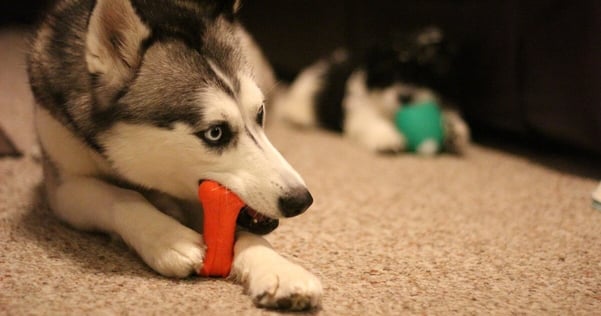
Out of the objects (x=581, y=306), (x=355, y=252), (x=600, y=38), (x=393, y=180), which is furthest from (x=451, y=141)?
(x=581, y=306)

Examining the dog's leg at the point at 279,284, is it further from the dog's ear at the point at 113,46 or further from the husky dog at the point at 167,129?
the dog's ear at the point at 113,46

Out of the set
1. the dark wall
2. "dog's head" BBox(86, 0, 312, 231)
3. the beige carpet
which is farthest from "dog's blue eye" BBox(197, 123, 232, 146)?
the dark wall

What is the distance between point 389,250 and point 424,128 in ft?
4.54

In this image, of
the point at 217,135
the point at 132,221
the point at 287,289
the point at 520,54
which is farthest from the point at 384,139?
the point at 287,289

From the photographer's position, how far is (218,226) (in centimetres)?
151

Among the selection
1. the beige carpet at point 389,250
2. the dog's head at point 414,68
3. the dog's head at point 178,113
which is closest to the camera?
the beige carpet at point 389,250

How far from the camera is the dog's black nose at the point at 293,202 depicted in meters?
1.48

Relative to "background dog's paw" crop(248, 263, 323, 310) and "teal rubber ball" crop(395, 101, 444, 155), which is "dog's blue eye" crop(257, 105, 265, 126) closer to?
"background dog's paw" crop(248, 263, 323, 310)

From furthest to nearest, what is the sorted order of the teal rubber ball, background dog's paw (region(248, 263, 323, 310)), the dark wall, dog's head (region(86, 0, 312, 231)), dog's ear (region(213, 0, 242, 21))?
the teal rubber ball < the dark wall < dog's ear (region(213, 0, 242, 21)) < dog's head (region(86, 0, 312, 231)) < background dog's paw (region(248, 263, 323, 310))

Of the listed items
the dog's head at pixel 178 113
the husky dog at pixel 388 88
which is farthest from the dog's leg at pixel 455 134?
the dog's head at pixel 178 113

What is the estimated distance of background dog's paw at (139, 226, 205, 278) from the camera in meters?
1.46

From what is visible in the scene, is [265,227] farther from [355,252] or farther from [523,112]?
[523,112]

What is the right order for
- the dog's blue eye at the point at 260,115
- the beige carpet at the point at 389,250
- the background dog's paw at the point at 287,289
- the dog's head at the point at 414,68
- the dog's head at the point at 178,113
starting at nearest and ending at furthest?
the background dog's paw at the point at 287,289, the beige carpet at the point at 389,250, the dog's head at the point at 178,113, the dog's blue eye at the point at 260,115, the dog's head at the point at 414,68

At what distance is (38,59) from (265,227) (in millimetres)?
901
